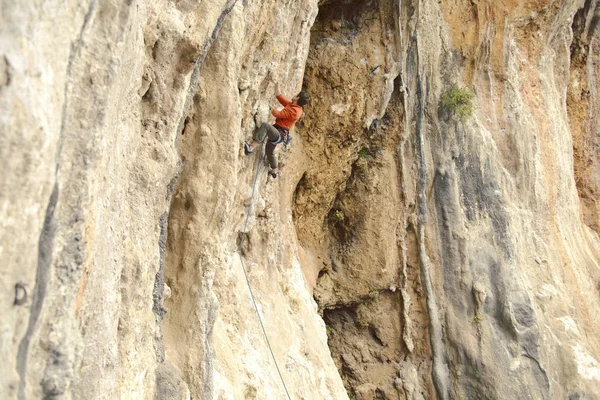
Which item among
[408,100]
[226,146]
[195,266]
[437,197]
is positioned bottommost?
[195,266]

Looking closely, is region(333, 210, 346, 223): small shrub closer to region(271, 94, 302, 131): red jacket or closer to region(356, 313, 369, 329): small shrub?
region(356, 313, 369, 329): small shrub

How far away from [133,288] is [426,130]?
619 cm

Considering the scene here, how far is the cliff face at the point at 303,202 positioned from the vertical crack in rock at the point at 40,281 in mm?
14

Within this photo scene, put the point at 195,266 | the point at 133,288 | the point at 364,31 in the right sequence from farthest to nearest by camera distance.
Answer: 1. the point at 364,31
2. the point at 195,266
3. the point at 133,288

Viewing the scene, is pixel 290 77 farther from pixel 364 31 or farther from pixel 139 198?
pixel 139 198

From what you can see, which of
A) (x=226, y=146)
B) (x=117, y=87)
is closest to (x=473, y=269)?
(x=226, y=146)

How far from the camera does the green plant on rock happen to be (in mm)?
8680

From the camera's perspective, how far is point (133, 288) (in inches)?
157

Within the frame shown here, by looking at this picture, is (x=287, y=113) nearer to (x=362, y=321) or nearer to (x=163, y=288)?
(x=163, y=288)

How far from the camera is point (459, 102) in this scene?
8.73m

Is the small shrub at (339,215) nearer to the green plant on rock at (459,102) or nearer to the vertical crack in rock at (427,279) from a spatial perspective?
the vertical crack in rock at (427,279)

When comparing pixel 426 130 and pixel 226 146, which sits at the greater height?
pixel 426 130

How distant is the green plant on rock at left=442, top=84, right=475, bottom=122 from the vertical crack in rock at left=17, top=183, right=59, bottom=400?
286 inches

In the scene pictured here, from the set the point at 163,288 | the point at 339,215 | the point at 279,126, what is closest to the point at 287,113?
the point at 279,126
